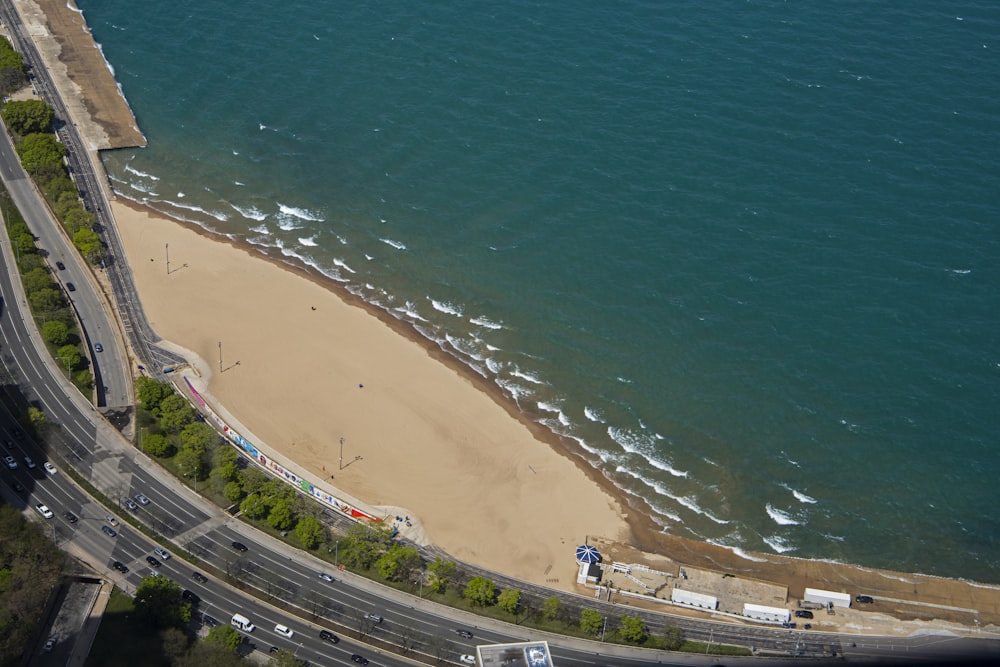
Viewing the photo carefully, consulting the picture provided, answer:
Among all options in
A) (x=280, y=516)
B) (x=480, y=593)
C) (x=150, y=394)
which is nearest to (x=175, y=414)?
(x=150, y=394)

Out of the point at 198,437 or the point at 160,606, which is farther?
the point at 198,437

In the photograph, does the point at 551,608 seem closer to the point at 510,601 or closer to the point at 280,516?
the point at 510,601

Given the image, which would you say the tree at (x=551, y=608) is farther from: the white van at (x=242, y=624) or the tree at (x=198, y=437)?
the tree at (x=198, y=437)

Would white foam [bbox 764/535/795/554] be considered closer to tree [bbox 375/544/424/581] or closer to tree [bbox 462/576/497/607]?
tree [bbox 462/576/497/607]

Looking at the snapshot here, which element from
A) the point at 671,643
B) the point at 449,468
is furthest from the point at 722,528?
the point at 449,468

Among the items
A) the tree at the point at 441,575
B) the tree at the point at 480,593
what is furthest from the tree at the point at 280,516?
the tree at the point at 480,593

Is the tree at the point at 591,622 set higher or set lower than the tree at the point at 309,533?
lower
